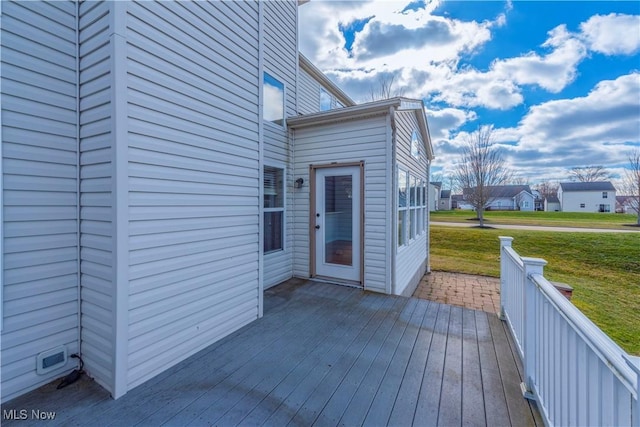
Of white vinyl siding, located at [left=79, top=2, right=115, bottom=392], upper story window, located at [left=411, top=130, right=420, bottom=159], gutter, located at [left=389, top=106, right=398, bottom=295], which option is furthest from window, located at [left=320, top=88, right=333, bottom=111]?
white vinyl siding, located at [left=79, top=2, right=115, bottom=392]

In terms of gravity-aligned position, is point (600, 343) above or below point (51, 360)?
above

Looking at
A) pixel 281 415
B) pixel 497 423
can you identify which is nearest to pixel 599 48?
pixel 497 423

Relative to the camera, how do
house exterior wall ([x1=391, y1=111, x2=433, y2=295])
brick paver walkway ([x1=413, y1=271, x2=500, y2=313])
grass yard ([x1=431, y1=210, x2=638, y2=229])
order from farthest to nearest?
grass yard ([x1=431, y1=210, x2=638, y2=229]) < brick paver walkway ([x1=413, y1=271, x2=500, y2=313]) < house exterior wall ([x1=391, y1=111, x2=433, y2=295])

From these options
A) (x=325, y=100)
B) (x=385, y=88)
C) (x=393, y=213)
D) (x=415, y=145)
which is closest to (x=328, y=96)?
(x=325, y=100)

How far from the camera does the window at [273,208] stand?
462 centimetres

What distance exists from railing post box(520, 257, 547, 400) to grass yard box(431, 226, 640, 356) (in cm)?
363

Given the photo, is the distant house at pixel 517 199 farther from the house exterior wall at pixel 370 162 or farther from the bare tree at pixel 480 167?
the house exterior wall at pixel 370 162

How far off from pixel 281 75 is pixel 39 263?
469cm

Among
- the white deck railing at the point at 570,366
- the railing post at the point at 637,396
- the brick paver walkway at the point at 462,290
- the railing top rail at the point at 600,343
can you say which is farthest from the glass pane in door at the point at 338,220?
the railing post at the point at 637,396

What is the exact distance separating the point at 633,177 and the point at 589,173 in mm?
32713

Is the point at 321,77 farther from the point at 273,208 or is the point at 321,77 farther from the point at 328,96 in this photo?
the point at 273,208

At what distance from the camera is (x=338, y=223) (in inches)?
193

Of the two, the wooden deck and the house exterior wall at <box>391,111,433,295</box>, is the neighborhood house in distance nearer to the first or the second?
the house exterior wall at <box>391,111,433,295</box>

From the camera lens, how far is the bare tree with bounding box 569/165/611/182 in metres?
37.4
